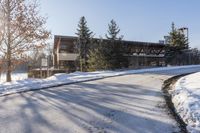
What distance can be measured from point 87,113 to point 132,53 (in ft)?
126

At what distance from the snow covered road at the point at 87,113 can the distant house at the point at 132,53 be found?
1219 inches

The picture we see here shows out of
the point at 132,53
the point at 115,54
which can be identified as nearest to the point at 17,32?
the point at 115,54

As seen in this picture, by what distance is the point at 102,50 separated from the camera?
31.8m

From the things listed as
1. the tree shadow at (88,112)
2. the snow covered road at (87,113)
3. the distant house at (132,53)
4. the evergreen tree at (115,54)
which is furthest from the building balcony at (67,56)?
the snow covered road at (87,113)

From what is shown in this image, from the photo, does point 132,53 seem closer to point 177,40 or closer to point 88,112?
point 177,40

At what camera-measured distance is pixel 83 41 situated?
42000 millimetres

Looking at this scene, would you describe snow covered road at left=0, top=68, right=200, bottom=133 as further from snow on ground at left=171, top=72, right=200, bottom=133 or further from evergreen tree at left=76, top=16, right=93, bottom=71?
evergreen tree at left=76, top=16, right=93, bottom=71

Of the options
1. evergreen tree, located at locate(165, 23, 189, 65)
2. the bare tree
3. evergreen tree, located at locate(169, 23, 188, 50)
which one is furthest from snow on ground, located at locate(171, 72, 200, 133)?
evergreen tree, located at locate(169, 23, 188, 50)

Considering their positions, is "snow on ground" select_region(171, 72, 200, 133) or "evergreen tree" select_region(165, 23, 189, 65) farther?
"evergreen tree" select_region(165, 23, 189, 65)

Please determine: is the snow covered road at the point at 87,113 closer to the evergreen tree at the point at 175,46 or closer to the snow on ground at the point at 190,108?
the snow on ground at the point at 190,108

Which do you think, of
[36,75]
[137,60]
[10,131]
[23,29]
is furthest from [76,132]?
[137,60]

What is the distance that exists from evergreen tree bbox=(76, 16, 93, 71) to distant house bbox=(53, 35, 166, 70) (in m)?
1.73

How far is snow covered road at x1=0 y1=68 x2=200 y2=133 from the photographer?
6.98 metres

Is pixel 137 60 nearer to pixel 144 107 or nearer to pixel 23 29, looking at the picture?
pixel 23 29
